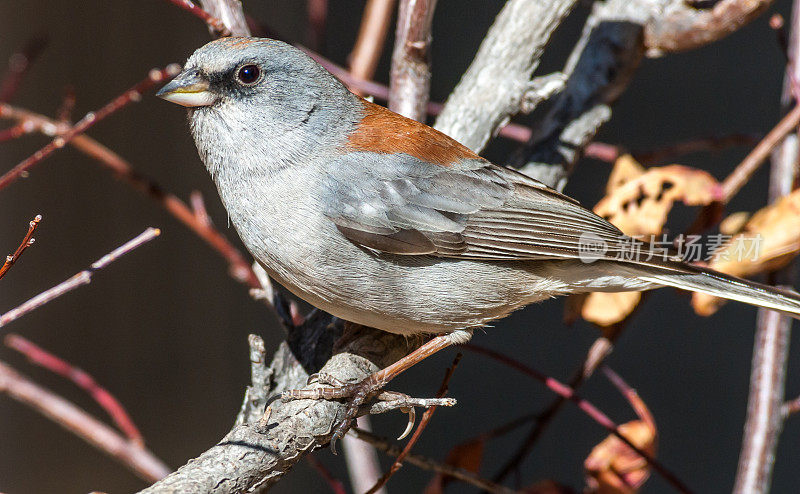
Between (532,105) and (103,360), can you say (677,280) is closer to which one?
(532,105)

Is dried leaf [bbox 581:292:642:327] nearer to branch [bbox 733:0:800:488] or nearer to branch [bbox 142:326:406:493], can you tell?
branch [bbox 733:0:800:488]

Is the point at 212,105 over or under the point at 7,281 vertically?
under

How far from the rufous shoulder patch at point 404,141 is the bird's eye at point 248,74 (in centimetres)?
30

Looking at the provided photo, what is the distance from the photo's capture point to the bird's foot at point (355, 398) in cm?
169

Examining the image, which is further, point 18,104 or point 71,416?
point 18,104

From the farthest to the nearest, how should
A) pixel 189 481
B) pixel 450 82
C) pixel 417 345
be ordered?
pixel 450 82
pixel 417 345
pixel 189 481

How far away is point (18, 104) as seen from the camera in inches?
135

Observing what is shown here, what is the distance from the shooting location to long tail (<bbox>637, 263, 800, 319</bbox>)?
6.54ft

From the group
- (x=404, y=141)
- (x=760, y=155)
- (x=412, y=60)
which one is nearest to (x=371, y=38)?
(x=412, y=60)

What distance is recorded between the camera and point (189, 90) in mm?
1855

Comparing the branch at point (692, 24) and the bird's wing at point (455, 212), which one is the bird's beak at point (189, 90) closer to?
the bird's wing at point (455, 212)

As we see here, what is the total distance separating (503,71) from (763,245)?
93 centimetres

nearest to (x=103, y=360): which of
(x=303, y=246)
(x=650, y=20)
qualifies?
(x=303, y=246)

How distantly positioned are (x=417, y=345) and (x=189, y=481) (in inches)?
38.0
